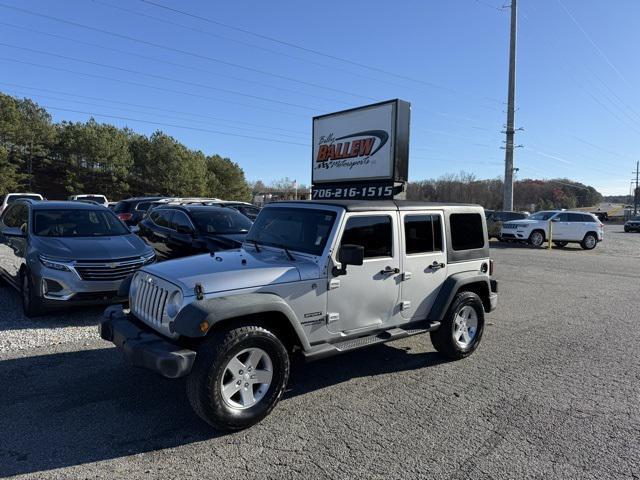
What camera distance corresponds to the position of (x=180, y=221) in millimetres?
9797

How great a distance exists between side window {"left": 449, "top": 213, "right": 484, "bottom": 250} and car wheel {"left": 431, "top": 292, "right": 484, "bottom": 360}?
587 millimetres

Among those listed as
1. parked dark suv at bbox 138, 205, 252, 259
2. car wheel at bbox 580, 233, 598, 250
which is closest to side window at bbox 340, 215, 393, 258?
parked dark suv at bbox 138, 205, 252, 259

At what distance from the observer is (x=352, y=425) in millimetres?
3664

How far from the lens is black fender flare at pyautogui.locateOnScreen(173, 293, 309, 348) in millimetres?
3311

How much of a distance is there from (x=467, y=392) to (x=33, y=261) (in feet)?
18.8

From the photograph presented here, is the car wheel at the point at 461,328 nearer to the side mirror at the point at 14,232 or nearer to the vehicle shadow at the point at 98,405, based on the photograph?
the vehicle shadow at the point at 98,405

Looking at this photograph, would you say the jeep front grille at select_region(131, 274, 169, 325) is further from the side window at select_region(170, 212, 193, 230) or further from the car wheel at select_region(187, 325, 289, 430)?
the side window at select_region(170, 212, 193, 230)

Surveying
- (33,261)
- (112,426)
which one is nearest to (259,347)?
(112,426)

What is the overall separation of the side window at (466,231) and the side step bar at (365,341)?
40.3 inches

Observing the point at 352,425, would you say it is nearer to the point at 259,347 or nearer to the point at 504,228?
the point at 259,347

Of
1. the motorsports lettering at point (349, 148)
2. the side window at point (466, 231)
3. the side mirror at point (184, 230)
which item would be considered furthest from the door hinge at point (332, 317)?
the side mirror at point (184, 230)

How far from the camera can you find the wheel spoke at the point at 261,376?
366 cm

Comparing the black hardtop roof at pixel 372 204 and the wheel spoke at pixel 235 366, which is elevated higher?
the black hardtop roof at pixel 372 204

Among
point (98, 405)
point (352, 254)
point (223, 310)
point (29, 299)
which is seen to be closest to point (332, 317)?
point (352, 254)
